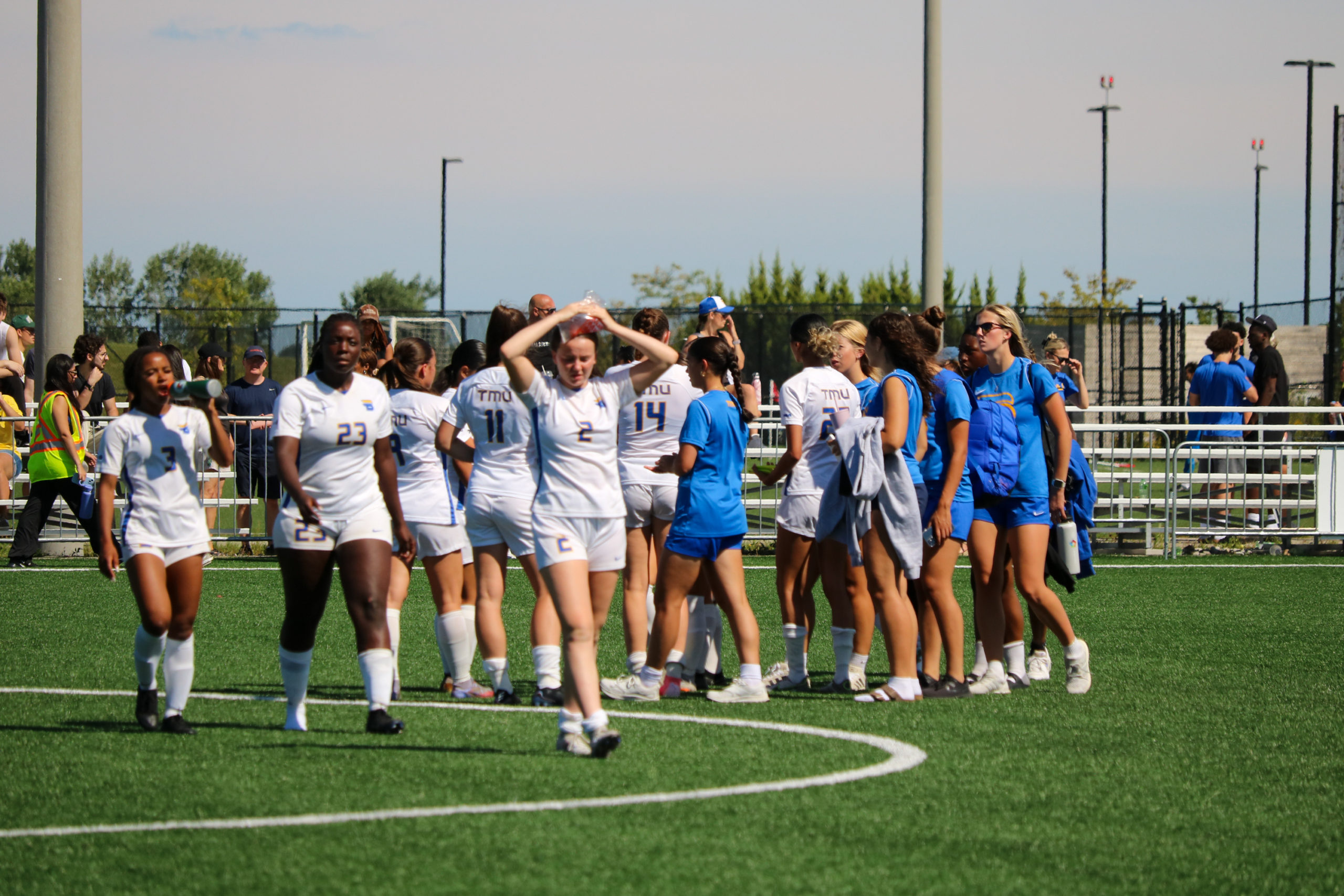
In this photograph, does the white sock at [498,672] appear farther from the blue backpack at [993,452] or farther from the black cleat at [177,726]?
the blue backpack at [993,452]

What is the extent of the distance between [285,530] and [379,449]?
→ 557 mm

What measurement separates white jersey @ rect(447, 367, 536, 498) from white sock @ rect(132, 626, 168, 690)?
5.33ft

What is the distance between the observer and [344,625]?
1043 cm

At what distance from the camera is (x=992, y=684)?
25.8ft

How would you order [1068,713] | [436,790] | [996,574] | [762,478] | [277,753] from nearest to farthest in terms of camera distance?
[436,790] < [277,753] < [1068,713] < [996,574] < [762,478]

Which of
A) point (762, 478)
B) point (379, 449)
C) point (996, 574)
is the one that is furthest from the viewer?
point (762, 478)

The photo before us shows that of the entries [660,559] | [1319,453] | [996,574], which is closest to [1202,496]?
[1319,453]

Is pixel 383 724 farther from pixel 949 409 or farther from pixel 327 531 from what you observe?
pixel 949 409

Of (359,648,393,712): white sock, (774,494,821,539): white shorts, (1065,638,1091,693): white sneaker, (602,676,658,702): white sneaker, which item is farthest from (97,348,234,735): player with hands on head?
(1065,638,1091,693): white sneaker

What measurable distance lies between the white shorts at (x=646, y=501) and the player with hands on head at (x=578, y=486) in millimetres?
1639

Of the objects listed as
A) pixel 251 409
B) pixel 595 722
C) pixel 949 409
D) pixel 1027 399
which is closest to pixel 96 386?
pixel 251 409

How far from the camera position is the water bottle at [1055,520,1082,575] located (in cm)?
807

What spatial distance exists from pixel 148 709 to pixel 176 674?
250mm

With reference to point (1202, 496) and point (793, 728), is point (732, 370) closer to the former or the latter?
point (793, 728)
